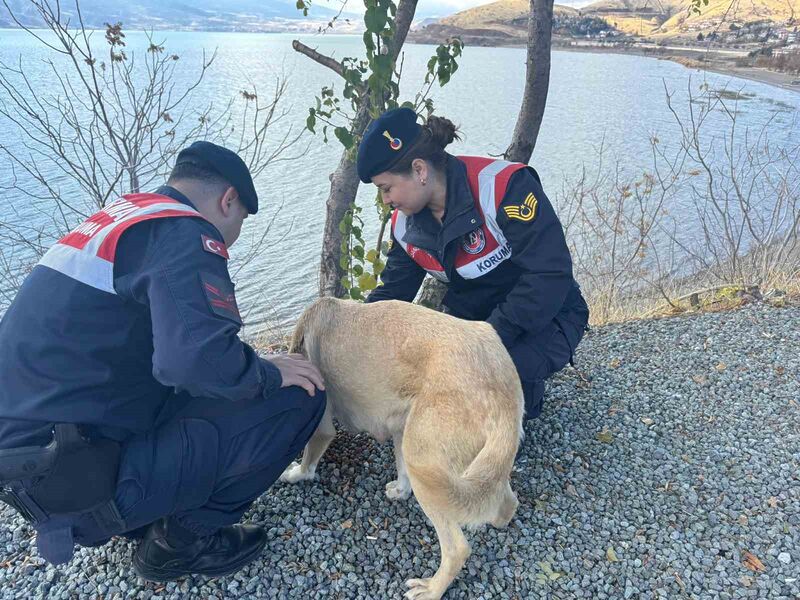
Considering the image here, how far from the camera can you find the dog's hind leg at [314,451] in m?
3.13

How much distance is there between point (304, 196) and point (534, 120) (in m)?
7.25

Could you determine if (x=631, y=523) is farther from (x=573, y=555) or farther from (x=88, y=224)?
(x=88, y=224)

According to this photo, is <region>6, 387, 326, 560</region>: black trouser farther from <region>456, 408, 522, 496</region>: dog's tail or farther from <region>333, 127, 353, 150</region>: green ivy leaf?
<region>333, 127, 353, 150</region>: green ivy leaf

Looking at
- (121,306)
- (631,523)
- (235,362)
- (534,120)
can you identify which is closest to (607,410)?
(631,523)

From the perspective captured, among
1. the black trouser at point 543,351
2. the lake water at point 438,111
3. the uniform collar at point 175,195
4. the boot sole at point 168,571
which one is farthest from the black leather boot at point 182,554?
the lake water at point 438,111

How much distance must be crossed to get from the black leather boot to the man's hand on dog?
0.81 metres

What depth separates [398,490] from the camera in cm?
314

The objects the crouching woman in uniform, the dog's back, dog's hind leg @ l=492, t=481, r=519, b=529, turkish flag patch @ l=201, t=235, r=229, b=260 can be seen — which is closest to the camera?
turkish flag patch @ l=201, t=235, r=229, b=260

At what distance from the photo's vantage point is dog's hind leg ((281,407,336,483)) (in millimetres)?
3135

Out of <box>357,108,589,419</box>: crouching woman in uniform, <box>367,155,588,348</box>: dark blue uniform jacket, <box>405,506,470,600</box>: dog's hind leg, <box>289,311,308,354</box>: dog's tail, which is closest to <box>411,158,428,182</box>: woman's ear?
<box>357,108,589,419</box>: crouching woman in uniform

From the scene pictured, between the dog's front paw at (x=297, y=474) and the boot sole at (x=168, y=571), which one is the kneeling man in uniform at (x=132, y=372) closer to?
the boot sole at (x=168, y=571)

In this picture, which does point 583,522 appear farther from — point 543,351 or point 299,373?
point 299,373

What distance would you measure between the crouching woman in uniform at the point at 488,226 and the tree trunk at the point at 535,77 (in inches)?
73.3

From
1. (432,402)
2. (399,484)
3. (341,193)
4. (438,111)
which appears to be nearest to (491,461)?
(432,402)
